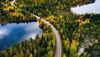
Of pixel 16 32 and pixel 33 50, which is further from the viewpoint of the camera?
pixel 16 32

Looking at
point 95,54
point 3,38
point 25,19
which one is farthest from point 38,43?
point 25,19

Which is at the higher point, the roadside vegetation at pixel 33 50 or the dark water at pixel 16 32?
the roadside vegetation at pixel 33 50

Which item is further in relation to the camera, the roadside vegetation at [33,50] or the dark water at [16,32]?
the dark water at [16,32]

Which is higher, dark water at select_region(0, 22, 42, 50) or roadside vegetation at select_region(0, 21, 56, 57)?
roadside vegetation at select_region(0, 21, 56, 57)

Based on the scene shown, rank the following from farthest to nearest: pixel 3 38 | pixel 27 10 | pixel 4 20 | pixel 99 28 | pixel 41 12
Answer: pixel 27 10 < pixel 41 12 < pixel 4 20 < pixel 3 38 < pixel 99 28

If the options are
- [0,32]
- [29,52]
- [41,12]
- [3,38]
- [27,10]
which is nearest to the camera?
[29,52]

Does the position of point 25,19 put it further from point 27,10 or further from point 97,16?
point 97,16

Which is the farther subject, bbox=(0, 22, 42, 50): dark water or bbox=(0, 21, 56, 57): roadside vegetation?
bbox=(0, 22, 42, 50): dark water

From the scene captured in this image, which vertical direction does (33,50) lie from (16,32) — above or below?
above
